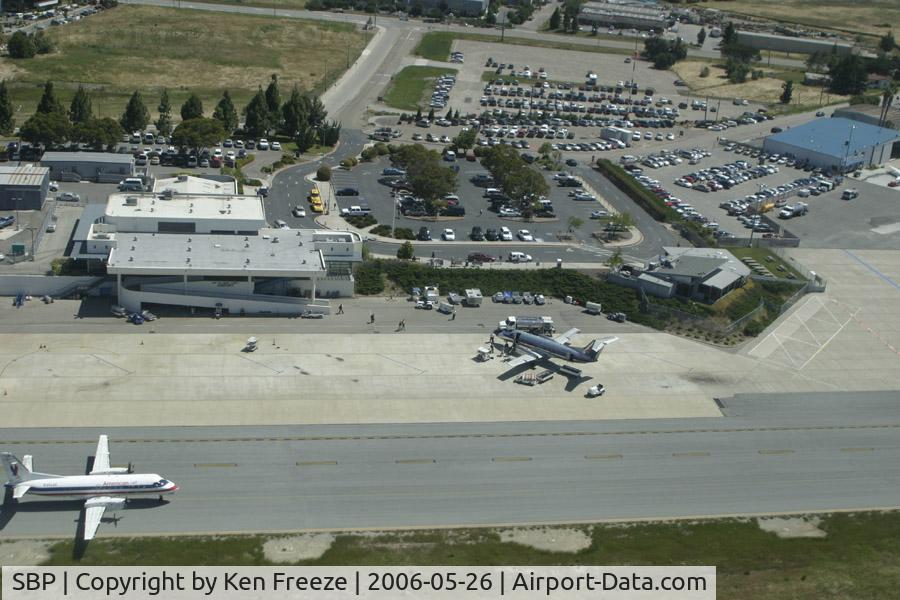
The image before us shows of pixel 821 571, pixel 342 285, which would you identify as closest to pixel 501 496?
pixel 821 571

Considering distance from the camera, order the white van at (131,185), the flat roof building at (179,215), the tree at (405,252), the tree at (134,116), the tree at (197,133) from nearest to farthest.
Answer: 1. the flat roof building at (179,215)
2. the tree at (405,252)
3. the white van at (131,185)
4. the tree at (197,133)
5. the tree at (134,116)

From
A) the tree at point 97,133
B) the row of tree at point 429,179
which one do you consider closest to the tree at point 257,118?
the tree at point 97,133

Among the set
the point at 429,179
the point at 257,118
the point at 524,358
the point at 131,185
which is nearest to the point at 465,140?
A: the point at 429,179

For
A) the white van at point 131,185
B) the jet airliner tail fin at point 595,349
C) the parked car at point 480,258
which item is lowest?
the jet airliner tail fin at point 595,349

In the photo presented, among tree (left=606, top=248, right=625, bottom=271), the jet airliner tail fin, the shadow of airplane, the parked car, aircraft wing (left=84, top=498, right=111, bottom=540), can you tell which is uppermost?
tree (left=606, top=248, right=625, bottom=271)

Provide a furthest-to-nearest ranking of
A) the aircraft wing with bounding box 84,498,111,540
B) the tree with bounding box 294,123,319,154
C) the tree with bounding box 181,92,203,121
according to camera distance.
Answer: the tree with bounding box 181,92,203,121 < the tree with bounding box 294,123,319,154 < the aircraft wing with bounding box 84,498,111,540

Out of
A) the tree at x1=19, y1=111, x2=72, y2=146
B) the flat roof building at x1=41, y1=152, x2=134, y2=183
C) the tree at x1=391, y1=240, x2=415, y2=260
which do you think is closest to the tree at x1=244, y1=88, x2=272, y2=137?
the flat roof building at x1=41, y1=152, x2=134, y2=183

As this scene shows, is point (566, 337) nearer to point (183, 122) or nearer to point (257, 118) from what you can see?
point (183, 122)

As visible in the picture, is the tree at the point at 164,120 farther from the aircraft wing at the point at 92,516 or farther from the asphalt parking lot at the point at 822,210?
the aircraft wing at the point at 92,516

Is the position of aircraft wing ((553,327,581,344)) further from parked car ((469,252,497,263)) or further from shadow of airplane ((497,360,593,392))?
parked car ((469,252,497,263))
